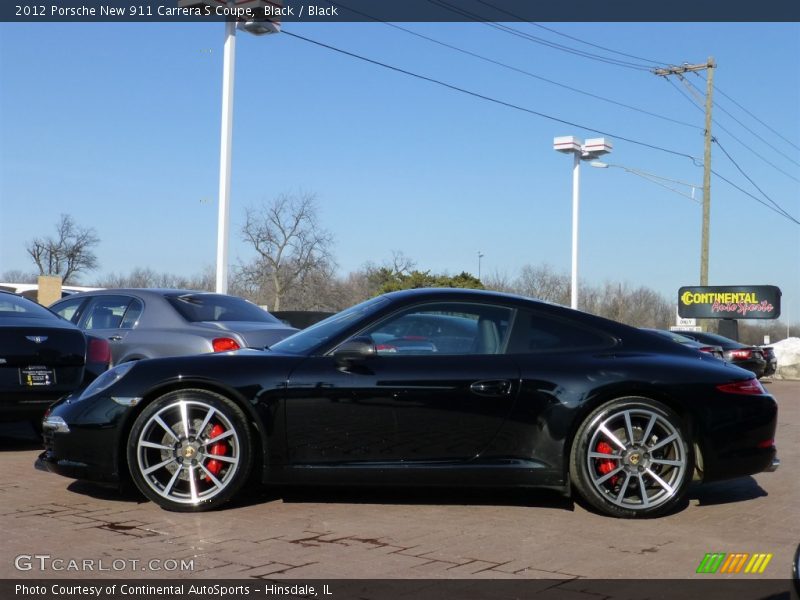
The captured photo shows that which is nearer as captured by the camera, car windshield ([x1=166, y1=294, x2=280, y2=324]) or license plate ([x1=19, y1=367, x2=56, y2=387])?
license plate ([x1=19, y1=367, x2=56, y2=387])

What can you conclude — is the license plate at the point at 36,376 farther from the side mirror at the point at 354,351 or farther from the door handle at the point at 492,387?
the door handle at the point at 492,387

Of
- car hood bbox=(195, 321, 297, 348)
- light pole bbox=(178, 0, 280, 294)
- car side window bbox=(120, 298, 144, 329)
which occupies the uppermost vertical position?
light pole bbox=(178, 0, 280, 294)

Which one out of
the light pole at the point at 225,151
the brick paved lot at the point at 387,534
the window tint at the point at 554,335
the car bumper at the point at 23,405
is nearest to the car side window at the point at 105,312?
the car bumper at the point at 23,405

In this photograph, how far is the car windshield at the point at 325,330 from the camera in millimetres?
5836

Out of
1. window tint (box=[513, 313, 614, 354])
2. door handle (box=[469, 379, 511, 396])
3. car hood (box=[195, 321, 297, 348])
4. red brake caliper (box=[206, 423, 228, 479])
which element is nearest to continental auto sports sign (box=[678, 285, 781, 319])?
car hood (box=[195, 321, 297, 348])

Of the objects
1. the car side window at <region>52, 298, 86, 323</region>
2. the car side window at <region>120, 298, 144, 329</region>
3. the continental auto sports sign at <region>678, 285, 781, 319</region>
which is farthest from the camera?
the continental auto sports sign at <region>678, 285, 781, 319</region>

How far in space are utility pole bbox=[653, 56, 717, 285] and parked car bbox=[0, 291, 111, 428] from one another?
27473mm

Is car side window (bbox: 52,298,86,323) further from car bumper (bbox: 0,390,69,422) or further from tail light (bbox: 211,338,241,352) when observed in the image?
car bumper (bbox: 0,390,69,422)

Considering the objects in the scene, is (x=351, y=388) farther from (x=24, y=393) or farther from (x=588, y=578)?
(x=24, y=393)

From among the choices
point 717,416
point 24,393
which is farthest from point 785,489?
point 24,393

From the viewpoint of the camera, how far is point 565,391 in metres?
5.62

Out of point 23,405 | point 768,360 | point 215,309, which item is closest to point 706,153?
point 768,360

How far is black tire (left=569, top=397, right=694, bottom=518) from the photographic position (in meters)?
5.58
